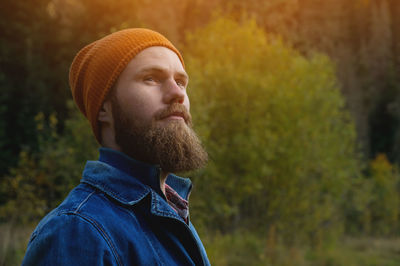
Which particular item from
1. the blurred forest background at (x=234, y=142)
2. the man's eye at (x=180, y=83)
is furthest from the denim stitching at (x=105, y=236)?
the blurred forest background at (x=234, y=142)

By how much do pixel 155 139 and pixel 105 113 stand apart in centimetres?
24

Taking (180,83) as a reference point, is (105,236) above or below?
below

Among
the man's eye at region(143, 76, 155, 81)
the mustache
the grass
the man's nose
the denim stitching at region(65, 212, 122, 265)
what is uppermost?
the man's eye at region(143, 76, 155, 81)

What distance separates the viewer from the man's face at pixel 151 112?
175cm

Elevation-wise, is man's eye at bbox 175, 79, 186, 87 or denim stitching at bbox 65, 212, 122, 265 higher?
man's eye at bbox 175, 79, 186, 87

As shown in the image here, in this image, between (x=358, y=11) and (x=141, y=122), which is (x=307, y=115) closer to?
(x=141, y=122)

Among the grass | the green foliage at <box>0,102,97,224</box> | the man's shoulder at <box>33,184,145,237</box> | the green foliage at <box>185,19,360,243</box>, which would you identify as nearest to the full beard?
the man's shoulder at <box>33,184,145,237</box>

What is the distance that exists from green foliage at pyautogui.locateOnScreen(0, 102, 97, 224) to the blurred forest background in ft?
0.10

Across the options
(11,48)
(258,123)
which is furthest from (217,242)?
(11,48)

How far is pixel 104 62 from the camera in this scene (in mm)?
1816

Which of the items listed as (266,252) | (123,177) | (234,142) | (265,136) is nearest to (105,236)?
(123,177)

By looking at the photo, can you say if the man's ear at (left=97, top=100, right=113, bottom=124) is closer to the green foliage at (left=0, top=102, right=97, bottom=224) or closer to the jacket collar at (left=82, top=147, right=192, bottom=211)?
the jacket collar at (left=82, top=147, right=192, bottom=211)

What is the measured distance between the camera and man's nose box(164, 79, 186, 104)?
1.80 meters

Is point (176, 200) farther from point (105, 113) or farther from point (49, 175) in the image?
point (49, 175)
